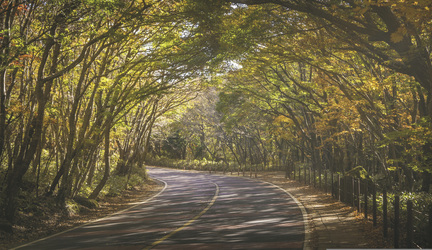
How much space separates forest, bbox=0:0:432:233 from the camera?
1090cm

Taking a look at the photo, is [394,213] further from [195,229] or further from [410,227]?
[195,229]

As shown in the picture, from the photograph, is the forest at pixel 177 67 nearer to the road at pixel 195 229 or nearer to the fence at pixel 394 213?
the fence at pixel 394 213

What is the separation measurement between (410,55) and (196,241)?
685 centimetres

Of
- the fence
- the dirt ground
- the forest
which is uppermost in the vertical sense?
the forest

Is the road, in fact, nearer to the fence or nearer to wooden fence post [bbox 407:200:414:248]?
the fence

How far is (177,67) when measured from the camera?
1925 cm

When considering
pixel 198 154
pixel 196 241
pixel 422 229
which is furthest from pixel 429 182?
pixel 198 154

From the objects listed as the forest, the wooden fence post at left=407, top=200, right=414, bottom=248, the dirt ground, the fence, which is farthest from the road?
the forest

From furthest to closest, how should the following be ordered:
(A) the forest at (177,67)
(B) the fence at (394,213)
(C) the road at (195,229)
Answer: (A) the forest at (177,67), (C) the road at (195,229), (B) the fence at (394,213)

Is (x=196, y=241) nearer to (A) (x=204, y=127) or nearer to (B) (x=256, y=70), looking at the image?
(B) (x=256, y=70)

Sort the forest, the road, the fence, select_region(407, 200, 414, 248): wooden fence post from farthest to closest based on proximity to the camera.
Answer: the forest
the road
the fence
select_region(407, 200, 414, 248): wooden fence post

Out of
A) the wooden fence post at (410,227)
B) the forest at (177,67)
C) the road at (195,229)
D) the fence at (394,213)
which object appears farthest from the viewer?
the forest at (177,67)

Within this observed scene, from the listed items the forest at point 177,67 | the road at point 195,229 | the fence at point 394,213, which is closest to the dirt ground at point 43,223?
the forest at point 177,67

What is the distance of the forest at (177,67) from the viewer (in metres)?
10.9
